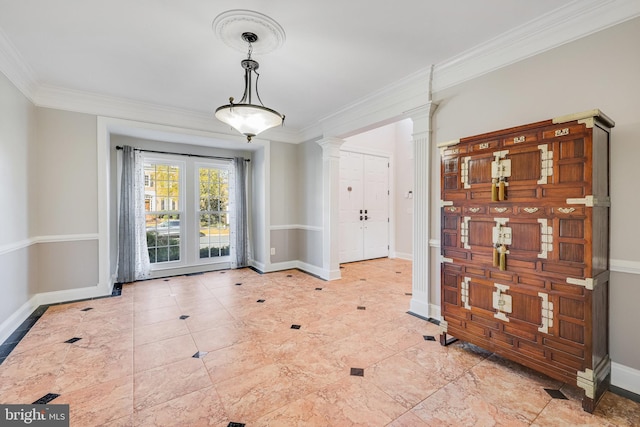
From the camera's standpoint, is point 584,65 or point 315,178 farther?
point 315,178

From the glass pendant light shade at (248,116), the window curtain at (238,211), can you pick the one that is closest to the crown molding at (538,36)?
the glass pendant light shade at (248,116)

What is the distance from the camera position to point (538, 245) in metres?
1.95

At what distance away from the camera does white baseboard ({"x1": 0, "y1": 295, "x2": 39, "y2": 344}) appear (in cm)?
268

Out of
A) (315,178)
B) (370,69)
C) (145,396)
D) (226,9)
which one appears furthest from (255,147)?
(145,396)

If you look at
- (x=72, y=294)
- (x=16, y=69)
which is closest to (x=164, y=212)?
(x=72, y=294)

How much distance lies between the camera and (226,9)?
2.13m

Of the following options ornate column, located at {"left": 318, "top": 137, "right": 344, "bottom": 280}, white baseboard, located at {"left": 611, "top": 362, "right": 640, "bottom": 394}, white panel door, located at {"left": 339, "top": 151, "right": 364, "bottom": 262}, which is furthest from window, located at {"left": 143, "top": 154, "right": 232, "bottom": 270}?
white baseboard, located at {"left": 611, "top": 362, "right": 640, "bottom": 394}

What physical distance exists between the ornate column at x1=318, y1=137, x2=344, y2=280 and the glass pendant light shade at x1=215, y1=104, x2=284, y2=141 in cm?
209

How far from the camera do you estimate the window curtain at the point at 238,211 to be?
5660mm

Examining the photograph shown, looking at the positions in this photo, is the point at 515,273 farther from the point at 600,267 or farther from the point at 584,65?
the point at 584,65

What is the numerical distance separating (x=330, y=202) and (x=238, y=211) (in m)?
2.03

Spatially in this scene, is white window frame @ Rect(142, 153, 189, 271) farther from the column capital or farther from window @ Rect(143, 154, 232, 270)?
the column capital

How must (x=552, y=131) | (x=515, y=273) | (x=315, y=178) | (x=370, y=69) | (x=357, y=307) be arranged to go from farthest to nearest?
1. (x=315, y=178)
2. (x=357, y=307)
3. (x=370, y=69)
4. (x=515, y=273)
5. (x=552, y=131)

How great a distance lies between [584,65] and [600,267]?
151cm
